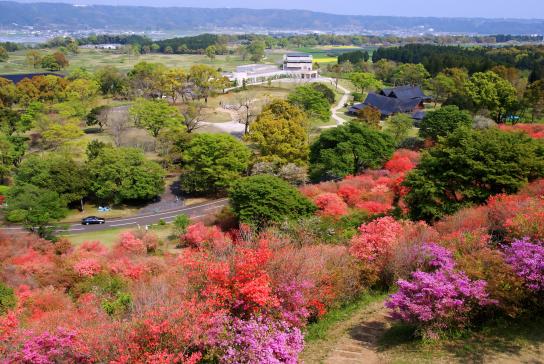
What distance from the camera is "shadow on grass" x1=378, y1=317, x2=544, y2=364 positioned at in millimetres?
10195

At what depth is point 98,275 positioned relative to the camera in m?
20.3

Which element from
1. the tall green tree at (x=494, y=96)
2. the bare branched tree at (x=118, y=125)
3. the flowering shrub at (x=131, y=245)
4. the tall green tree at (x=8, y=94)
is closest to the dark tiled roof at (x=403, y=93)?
the tall green tree at (x=494, y=96)

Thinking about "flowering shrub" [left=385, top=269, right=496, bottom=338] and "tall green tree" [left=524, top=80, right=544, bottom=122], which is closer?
"flowering shrub" [left=385, top=269, right=496, bottom=338]

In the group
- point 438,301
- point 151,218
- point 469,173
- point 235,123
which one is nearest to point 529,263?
point 438,301

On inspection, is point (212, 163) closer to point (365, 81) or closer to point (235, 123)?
point (235, 123)

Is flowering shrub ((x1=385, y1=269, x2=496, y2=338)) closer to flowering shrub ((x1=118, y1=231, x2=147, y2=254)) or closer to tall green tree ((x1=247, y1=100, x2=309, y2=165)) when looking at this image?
flowering shrub ((x1=118, y1=231, x2=147, y2=254))

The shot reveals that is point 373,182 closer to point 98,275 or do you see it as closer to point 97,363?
point 98,275

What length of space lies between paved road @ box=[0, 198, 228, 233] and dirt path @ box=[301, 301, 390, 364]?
20437 mm

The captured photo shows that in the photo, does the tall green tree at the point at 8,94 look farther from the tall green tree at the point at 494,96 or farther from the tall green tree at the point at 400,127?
the tall green tree at the point at 494,96

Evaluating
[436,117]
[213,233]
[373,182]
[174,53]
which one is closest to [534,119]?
[436,117]

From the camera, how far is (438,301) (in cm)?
1064

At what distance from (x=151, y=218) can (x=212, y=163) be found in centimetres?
650

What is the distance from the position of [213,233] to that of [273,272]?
13028 millimetres

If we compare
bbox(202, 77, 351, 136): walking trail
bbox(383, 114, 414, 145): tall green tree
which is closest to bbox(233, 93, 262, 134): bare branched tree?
bbox(202, 77, 351, 136): walking trail
